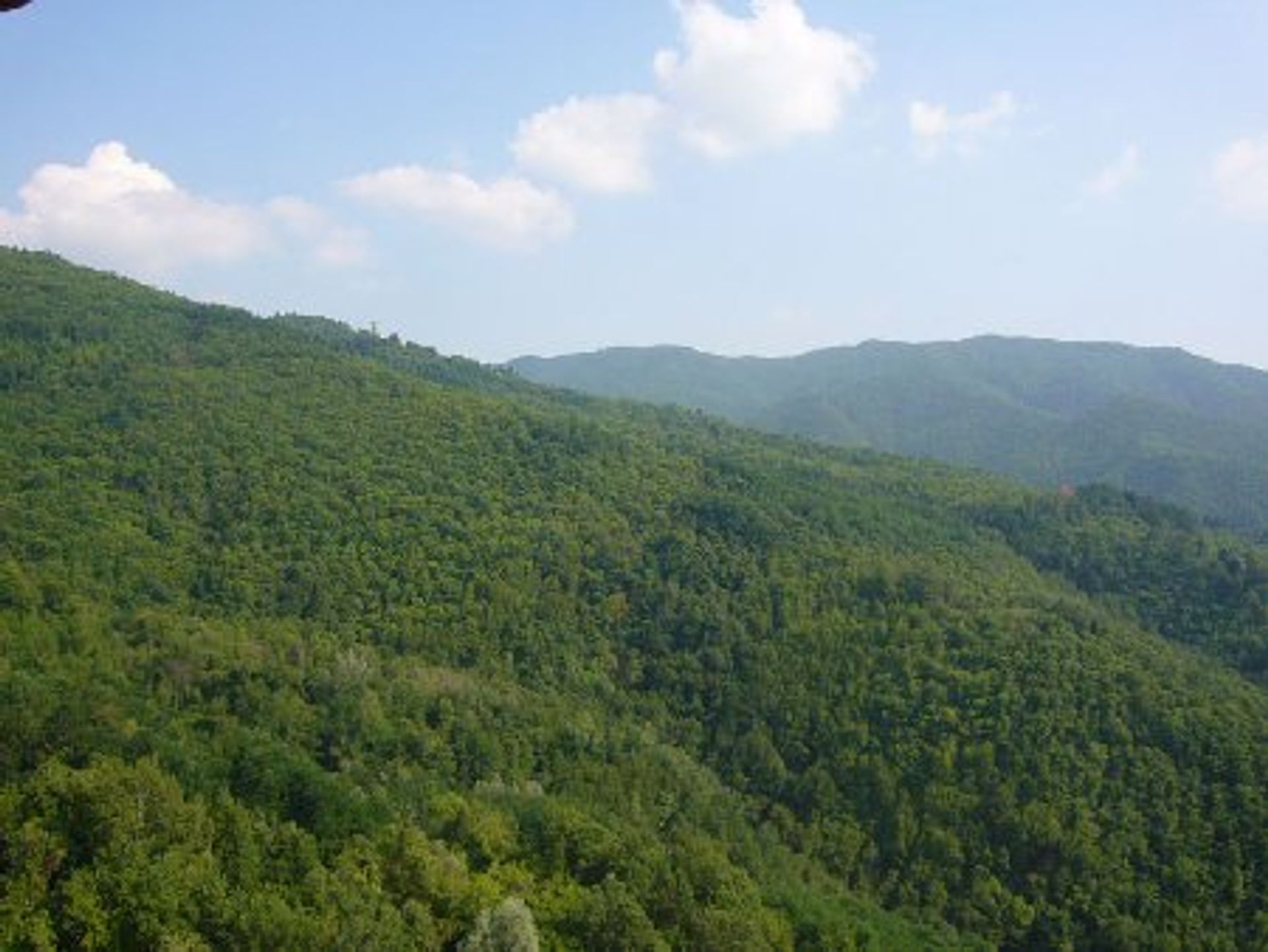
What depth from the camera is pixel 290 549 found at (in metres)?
94.6

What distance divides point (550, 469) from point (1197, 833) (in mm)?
67069

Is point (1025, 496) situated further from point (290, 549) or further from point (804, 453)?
point (290, 549)

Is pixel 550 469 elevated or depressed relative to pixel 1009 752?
elevated

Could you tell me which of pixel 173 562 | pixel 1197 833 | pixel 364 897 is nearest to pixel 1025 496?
pixel 1197 833

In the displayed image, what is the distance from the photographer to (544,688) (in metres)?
90.8

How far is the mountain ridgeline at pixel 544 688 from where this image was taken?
162 ft

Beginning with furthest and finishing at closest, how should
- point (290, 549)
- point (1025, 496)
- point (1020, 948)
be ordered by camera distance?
point (1025, 496)
point (290, 549)
point (1020, 948)

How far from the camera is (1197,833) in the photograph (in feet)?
263

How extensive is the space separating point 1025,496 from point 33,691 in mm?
124117

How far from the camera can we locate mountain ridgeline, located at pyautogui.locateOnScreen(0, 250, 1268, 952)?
49.4m

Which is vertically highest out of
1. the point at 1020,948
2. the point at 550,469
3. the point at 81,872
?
the point at 550,469

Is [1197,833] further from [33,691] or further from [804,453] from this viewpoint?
[804,453]

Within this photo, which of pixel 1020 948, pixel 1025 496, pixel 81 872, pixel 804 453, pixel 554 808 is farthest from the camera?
pixel 804 453

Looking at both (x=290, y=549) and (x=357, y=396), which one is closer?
(x=290, y=549)
